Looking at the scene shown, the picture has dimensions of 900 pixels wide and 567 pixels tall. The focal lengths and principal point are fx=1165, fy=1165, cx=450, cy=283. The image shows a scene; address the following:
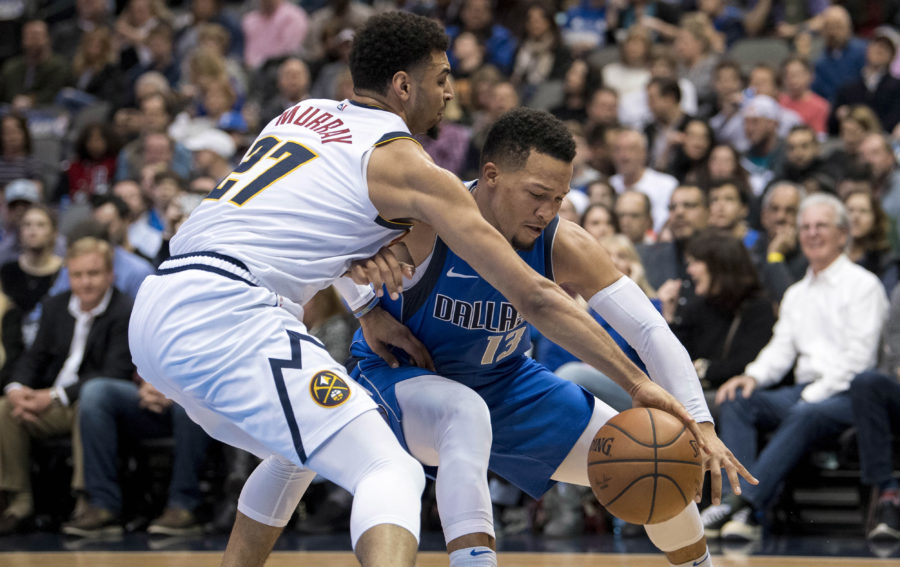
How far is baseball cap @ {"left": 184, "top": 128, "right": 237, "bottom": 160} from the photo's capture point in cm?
986

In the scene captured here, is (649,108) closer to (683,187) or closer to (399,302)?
(683,187)

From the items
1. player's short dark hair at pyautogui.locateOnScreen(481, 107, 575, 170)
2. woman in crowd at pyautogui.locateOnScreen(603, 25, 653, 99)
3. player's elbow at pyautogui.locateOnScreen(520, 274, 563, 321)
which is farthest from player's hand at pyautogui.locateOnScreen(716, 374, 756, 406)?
woman in crowd at pyautogui.locateOnScreen(603, 25, 653, 99)

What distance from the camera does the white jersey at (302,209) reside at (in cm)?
325

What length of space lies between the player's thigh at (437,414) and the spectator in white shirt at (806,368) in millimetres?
2884

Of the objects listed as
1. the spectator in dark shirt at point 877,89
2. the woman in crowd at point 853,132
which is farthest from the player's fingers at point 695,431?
the spectator in dark shirt at point 877,89

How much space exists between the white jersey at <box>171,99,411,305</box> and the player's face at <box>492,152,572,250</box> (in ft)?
1.63

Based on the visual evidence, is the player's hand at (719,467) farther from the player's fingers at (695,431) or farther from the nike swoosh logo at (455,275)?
the nike swoosh logo at (455,275)

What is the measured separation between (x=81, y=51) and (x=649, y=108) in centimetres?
646

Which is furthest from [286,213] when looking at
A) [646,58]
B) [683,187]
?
[646,58]

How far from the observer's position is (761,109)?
895 centimetres

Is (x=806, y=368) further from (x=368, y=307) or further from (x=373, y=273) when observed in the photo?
(x=373, y=273)

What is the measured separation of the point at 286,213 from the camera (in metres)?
3.25

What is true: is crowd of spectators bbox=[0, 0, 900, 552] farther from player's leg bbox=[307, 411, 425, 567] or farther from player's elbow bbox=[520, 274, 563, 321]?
player's leg bbox=[307, 411, 425, 567]

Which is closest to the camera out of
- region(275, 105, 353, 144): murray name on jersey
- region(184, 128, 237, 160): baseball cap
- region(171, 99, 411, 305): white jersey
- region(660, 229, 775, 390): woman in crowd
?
region(171, 99, 411, 305): white jersey
